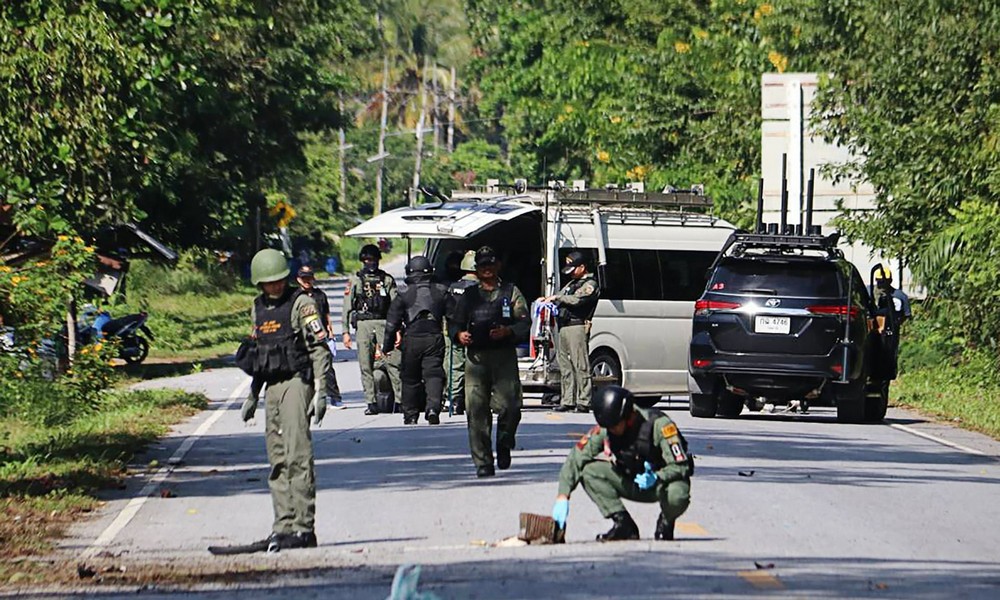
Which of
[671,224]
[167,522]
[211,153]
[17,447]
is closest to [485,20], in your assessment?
[211,153]

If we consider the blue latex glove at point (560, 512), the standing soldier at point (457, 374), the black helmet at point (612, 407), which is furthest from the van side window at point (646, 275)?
the blue latex glove at point (560, 512)

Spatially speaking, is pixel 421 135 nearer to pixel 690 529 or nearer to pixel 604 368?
pixel 604 368

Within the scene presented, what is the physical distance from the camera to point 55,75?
15.0 meters

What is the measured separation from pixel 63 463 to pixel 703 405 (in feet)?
26.4

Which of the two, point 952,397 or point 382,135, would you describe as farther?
point 382,135

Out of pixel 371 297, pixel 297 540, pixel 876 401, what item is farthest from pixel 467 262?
pixel 297 540

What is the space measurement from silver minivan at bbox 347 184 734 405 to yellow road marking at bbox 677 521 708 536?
10.4 meters

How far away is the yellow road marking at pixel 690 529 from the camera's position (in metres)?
11.7

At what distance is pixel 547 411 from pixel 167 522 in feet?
32.7

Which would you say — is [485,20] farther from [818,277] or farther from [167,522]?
[167,522]

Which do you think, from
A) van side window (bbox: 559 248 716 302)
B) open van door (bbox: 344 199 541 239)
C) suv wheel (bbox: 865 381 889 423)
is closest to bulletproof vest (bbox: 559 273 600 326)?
open van door (bbox: 344 199 541 239)

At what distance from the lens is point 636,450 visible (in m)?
11.0

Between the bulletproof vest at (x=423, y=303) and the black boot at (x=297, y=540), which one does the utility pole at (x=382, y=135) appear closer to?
the bulletproof vest at (x=423, y=303)

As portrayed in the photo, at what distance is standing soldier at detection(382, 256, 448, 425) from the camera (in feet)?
60.2
